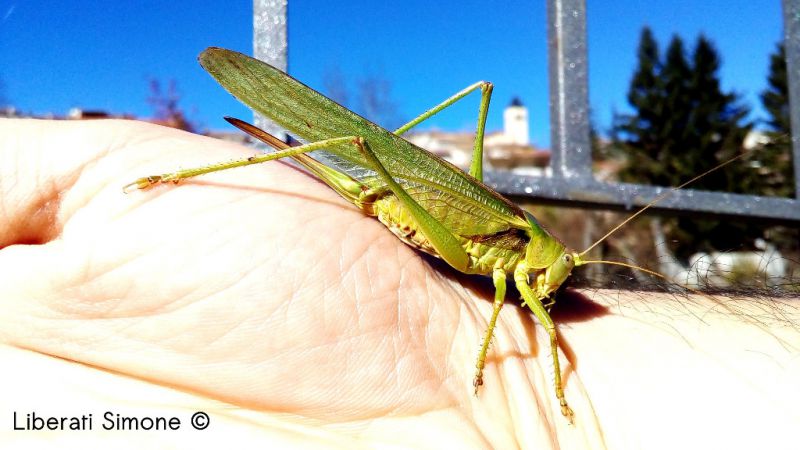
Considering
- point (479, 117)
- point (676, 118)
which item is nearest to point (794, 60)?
point (479, 117)

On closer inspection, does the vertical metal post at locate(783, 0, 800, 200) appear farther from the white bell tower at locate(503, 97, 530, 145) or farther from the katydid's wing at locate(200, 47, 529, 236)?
the white bell tower at locate(503, 97, 530, 145)

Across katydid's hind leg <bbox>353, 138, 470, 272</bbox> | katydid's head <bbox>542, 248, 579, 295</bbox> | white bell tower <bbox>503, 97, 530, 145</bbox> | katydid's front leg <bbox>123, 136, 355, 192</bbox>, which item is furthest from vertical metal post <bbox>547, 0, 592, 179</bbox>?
white bell tower <bbox>503, 97, 530, 145</bbox>

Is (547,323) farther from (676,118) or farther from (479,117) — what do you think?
(676,118)

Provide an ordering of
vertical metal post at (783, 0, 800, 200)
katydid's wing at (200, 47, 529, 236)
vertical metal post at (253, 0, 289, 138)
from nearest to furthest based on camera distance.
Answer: katydid's wing at (200, 47, 529, 236) → vertical metal post at (253, 0, 289, 138) → vertical metal post at (783, 0, 800, 200)

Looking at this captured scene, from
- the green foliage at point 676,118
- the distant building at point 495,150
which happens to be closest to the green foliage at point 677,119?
the green foliage at point 676,118

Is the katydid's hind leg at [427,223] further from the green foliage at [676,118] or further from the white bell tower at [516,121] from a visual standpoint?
the white bell tower at [516,121]

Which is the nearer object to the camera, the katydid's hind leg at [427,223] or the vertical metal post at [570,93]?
the katydid's hind leg at [427,223]
